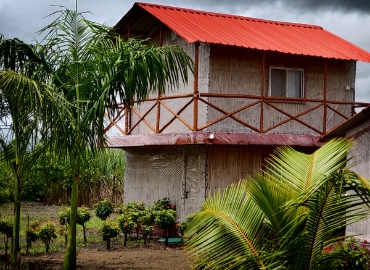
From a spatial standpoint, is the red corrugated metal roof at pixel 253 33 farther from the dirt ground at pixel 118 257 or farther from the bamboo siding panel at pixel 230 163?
the dirt ground at pixel 118 257

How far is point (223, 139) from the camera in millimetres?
16359

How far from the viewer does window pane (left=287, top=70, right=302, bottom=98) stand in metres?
18.6

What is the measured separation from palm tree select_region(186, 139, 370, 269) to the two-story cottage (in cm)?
907

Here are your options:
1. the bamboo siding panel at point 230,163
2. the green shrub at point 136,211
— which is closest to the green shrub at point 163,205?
the green shrub at point 136,211

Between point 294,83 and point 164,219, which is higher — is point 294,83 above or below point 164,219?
above

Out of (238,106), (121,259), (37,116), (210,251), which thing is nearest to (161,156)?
(238,106)

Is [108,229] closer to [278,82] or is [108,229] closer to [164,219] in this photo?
[164,219]

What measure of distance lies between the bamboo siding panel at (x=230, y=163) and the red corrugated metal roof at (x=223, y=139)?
799mm

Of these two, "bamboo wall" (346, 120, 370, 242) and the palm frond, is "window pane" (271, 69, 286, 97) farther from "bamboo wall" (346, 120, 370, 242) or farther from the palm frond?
the palm frond

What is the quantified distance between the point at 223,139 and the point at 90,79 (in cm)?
502

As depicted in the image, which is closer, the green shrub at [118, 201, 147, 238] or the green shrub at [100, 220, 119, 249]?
the green shrub at [100, 220, 119, 249]

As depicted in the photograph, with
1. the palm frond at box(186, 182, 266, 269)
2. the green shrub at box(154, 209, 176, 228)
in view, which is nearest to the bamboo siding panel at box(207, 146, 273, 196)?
the green shrub at box(154, 209, 176, 228)

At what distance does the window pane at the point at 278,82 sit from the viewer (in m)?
18.5

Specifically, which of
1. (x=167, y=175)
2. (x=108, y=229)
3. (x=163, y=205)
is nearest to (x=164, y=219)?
(x=163, y=205)
